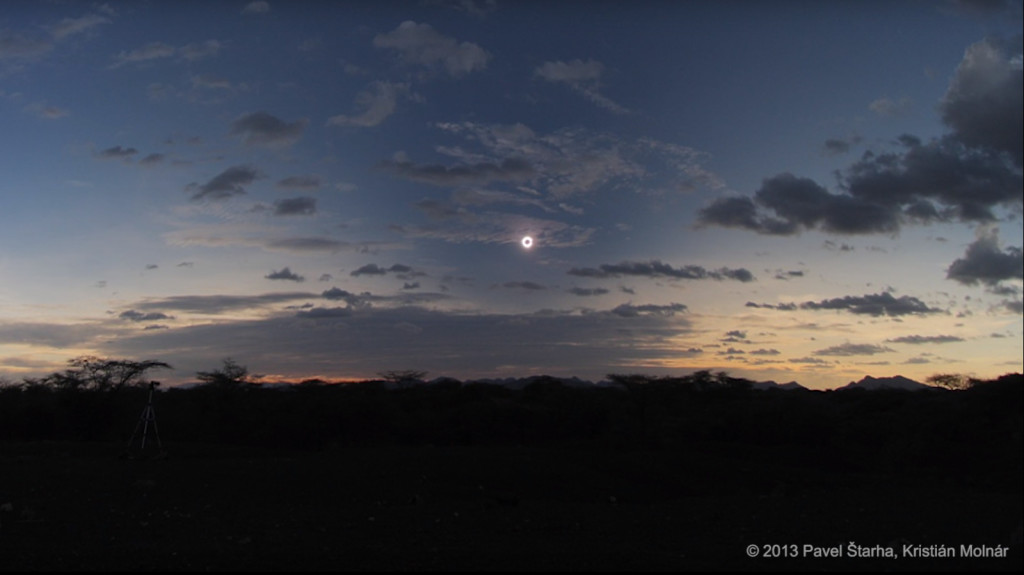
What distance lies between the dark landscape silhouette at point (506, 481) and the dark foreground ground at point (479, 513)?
0.06m

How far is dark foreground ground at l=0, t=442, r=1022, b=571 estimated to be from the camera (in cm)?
836

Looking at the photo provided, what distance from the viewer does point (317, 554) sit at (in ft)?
28.0

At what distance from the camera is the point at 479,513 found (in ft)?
38.4

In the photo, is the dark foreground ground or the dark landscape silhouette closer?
the dark foreground ground

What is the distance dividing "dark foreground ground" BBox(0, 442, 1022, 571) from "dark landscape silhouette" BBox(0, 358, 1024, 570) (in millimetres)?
62

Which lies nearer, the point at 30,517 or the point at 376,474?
the point at 30,517

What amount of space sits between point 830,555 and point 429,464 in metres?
9.86

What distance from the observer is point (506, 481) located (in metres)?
15.5

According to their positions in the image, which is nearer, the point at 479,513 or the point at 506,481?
the point at 479,513

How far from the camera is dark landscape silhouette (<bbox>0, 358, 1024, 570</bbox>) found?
29.1 ft

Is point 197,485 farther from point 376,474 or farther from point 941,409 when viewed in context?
point 941,409

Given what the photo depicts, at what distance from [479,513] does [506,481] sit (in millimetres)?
3811

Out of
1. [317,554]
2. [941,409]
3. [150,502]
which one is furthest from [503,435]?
[317,554]

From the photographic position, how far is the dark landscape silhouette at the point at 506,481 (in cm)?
887
